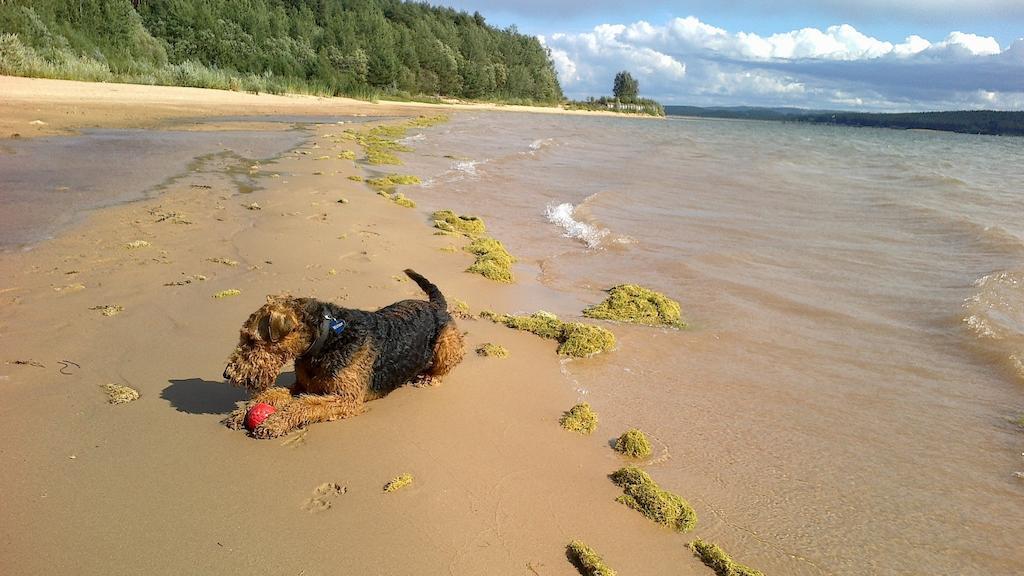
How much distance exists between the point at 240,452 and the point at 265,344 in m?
0.64

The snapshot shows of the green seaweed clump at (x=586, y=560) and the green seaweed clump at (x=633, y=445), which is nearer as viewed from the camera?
the green seaweed clump at (x=586, y=560)

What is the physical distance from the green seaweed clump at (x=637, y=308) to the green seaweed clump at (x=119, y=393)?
426 centimetres

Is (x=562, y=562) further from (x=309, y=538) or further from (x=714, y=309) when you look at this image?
(x=714, y=309)

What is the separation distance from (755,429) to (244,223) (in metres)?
6.71

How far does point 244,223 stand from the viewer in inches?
307

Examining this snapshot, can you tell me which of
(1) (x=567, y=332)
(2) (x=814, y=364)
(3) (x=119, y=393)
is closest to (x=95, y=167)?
(3) (x=119, y=393)

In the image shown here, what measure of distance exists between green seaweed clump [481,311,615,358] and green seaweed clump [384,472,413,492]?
2.36 meters

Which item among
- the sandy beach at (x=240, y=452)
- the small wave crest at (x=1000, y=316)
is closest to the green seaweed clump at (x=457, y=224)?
the sandy beach at (x=240, y=452)

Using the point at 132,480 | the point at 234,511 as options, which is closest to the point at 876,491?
the point at 234,511

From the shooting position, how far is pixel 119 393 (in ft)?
12.1

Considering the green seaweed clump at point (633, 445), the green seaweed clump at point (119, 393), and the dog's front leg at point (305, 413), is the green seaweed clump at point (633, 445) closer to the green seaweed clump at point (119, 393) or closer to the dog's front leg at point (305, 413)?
the dog's front leg at point (305, 413)

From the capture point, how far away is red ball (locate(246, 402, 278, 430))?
3480 mm

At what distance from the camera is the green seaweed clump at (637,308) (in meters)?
6.36

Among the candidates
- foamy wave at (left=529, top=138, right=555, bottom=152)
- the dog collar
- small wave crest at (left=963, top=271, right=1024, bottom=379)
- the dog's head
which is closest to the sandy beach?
the dog's head
